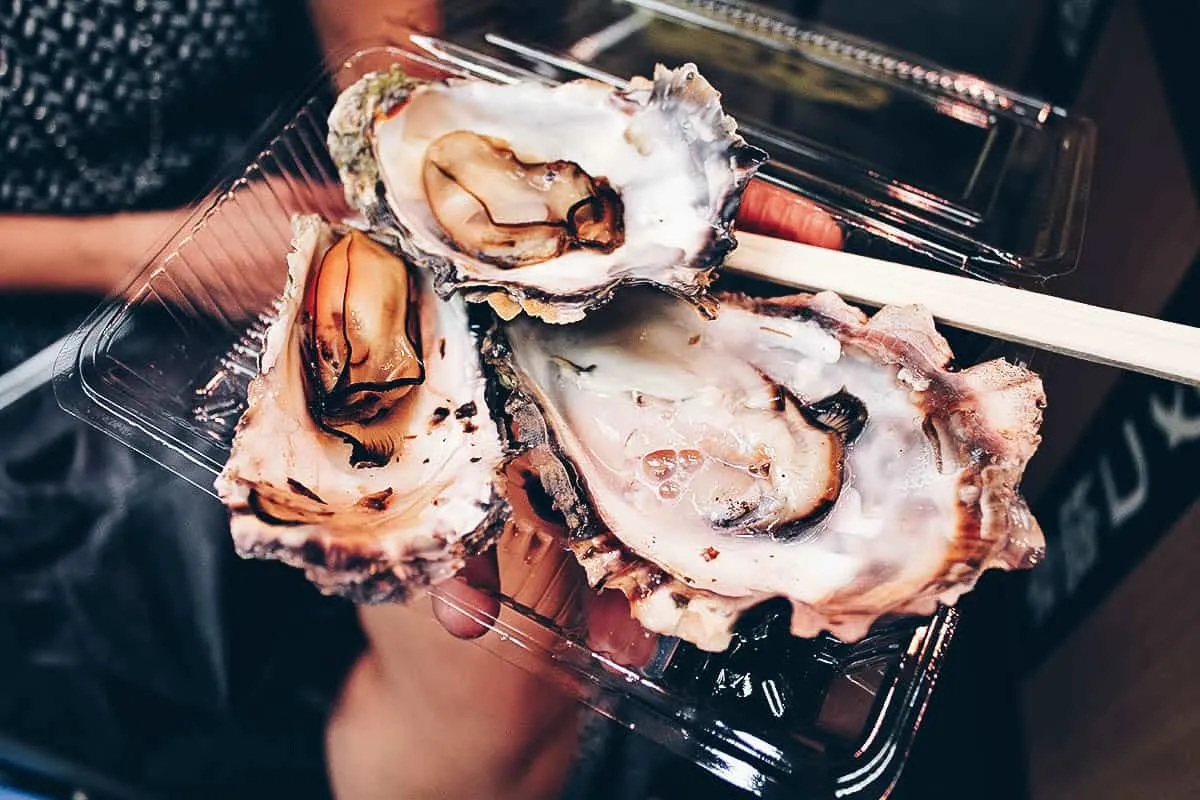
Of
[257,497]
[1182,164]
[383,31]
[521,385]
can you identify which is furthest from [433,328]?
[1182,164]

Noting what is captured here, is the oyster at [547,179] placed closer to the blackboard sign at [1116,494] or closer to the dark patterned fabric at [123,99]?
the dark patterned fabric at [123,99]

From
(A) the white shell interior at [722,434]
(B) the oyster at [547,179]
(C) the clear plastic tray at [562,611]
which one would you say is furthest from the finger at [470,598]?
(B) the oyster at [547,179]

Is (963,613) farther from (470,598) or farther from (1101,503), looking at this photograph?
(470,598)

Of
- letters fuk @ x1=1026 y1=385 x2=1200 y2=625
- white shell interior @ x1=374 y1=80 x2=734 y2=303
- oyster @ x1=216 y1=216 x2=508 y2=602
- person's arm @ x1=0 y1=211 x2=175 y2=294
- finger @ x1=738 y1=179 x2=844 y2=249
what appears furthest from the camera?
person's arm @ x1=0 y1=211 x2=175 y2=294

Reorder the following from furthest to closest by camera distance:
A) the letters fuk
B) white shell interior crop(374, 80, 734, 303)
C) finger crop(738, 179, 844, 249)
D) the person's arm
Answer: the person's arm → the letters fuk → finger crop(738, 179, 844, 249) → white shell interior crop(374, 80, 734, 303)

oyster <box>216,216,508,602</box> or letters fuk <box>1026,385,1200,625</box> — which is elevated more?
oyster <box>216,216,508,602</box>

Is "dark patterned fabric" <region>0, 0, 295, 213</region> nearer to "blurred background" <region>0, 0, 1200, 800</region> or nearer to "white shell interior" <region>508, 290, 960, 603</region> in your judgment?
"blurred background" <region>0, 0, 1200, 800</region>

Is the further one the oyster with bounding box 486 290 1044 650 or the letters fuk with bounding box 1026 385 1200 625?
the letters fuk with bounding box 1026 385 1200 625

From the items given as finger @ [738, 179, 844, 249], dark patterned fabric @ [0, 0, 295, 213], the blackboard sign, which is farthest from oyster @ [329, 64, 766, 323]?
the blackboard sign
